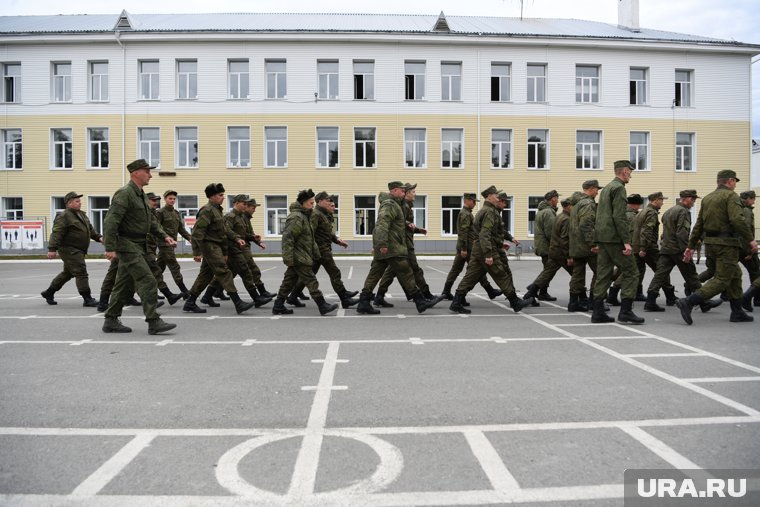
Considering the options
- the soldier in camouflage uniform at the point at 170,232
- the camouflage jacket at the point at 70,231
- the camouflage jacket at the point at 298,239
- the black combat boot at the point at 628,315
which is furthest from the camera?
the soldier in camouflage uniform at the point at 170,232

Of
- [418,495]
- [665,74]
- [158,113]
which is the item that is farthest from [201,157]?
[418,495]

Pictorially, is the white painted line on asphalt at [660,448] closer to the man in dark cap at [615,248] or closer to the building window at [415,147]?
the man in dark cap at [615,248]

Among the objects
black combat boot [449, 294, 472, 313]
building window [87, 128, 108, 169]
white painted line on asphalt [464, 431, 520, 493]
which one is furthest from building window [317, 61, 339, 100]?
white painted line on asphalt [464, 431, 520, 493]

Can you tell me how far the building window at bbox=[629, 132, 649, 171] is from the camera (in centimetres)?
3622

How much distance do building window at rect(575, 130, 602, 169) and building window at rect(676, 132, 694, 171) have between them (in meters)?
4.85

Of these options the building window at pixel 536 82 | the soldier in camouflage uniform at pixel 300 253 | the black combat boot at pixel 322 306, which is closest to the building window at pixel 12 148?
the building window at pixel 536 82

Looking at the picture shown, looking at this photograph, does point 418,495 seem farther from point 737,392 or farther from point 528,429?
point 737,392

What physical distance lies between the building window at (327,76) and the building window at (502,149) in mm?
9478

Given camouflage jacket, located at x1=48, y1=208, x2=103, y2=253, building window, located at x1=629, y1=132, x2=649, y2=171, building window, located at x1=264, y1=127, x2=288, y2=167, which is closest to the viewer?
camouflage jacket, located at x1=48, y1=208, x2=103, y2=253

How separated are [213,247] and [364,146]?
82.7 feet

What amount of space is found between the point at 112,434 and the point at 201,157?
3194 centimetres

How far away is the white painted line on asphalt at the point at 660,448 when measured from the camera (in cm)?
353

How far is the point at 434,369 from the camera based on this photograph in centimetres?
611

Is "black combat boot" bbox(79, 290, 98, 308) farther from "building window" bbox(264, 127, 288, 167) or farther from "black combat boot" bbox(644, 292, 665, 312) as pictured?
"building window" bbox(264, 127, 288, 167)
